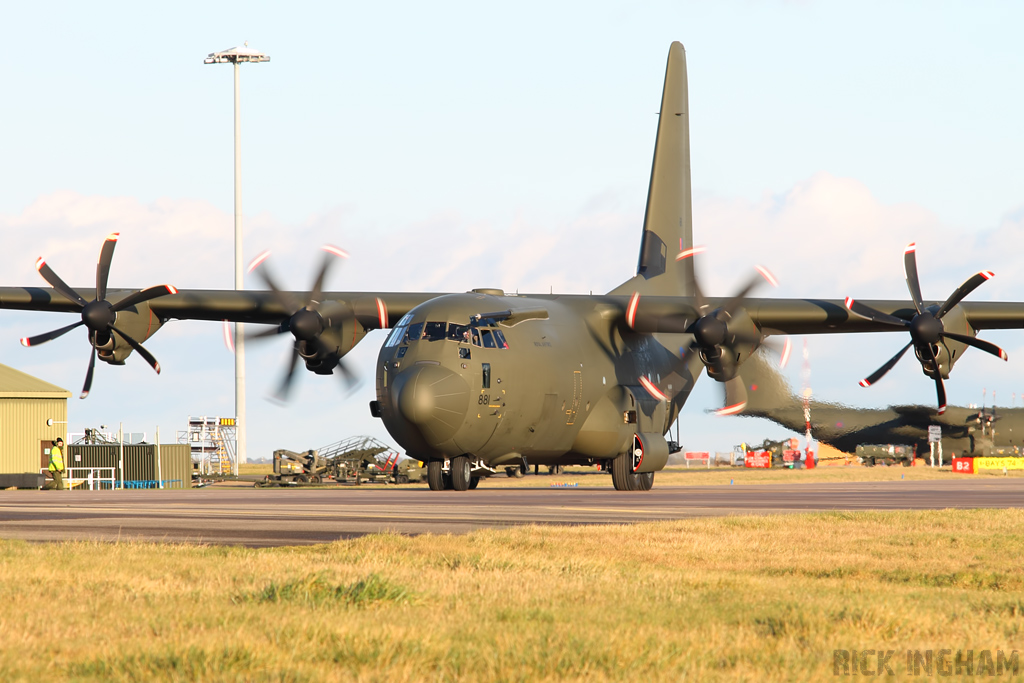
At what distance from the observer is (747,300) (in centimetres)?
3161

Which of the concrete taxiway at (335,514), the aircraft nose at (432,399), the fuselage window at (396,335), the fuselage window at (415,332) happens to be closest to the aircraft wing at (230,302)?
the fuselage window at (396,335)

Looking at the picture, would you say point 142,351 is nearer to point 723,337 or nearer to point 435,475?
point 435,475

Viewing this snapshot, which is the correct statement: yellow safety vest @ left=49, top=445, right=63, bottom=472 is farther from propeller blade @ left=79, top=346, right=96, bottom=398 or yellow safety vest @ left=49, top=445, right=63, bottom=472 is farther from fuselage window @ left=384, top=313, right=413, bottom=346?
fuselage window @ left=384, top=313, right=413, bottom=346

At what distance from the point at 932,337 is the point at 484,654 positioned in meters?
25.6

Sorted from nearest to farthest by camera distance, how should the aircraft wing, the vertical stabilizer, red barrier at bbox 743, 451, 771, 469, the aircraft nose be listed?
the aircraft nose → the aircraft wing → the vertical stabilizer → red barrier at bbox 743, 451, 771, 469

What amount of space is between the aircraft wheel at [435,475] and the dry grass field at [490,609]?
15455mm

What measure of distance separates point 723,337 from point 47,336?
17959mm

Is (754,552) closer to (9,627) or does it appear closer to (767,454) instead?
(9,627)

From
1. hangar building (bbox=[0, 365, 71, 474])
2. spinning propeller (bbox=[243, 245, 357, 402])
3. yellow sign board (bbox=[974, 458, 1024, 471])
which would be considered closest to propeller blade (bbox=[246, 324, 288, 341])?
spinning propeller (bbox=[243, 245, 357, 402])

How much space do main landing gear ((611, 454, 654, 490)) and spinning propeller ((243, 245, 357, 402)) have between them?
7.91m

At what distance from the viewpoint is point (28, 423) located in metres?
51.1

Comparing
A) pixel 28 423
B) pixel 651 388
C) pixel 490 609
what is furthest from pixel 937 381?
pixel 28 423

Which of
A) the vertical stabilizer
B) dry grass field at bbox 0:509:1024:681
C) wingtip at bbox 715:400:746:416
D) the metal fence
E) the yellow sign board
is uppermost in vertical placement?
the vertical stabilizer

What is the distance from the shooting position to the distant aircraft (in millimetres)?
81750
